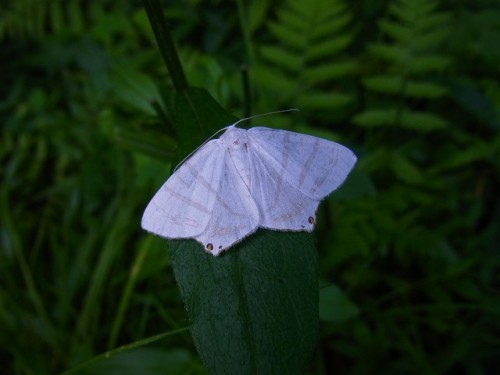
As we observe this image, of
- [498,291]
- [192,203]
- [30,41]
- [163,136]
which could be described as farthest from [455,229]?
[30,41]

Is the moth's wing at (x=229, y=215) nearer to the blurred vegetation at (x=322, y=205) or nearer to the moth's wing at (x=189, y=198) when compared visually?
the moth's wing at (x=189, y=198)

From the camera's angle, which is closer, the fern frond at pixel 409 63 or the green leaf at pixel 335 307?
the green leaf at pixel 335 307

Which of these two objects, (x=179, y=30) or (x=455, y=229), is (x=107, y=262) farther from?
(x=455, y=229)

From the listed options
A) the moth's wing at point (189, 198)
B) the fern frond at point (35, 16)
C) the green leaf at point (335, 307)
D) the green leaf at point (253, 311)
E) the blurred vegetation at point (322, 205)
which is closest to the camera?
the green leaf at point (253, 311)

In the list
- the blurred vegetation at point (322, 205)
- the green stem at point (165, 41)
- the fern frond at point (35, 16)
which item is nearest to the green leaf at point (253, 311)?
the green stem at point (165, 41)

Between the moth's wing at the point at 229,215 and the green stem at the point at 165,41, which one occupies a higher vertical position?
the green stem at the point at 165,41

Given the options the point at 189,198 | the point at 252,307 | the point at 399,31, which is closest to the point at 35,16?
the point at 399,31

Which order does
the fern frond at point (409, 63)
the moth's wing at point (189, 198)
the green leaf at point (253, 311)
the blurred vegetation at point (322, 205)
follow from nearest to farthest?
1. the green leaf at point (253, 311)
2. the moth's wing at point (189, 198)
3. the blurred vegetation at point (322, 205)
4. the fern frond at point (409, 63)
